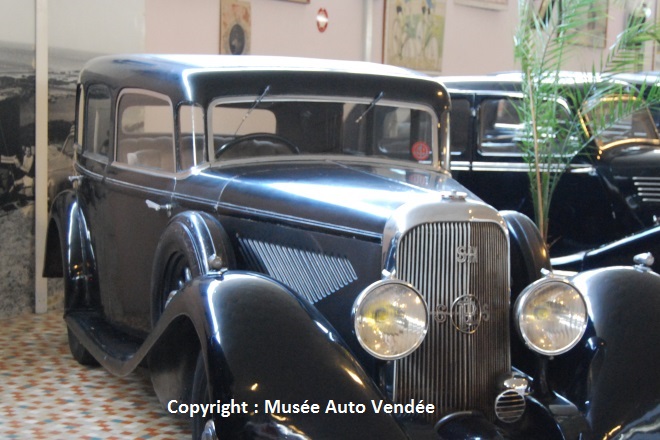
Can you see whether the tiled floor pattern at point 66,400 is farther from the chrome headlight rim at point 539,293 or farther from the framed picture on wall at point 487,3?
the framed picture on wall at point 487,3

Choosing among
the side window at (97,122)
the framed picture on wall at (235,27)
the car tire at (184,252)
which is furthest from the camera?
the framed picture on wall at (235,27)

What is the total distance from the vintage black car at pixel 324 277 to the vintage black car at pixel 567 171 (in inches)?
96.3

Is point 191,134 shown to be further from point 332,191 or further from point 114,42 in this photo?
point 114,42

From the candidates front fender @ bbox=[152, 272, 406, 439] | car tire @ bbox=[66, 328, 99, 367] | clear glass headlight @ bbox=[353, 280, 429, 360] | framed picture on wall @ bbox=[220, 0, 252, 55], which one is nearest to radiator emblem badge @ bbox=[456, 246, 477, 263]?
clear glass headlight @ bbox=[353, 280, 429, 360]

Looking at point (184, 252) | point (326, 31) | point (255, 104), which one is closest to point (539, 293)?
point (184, 252)

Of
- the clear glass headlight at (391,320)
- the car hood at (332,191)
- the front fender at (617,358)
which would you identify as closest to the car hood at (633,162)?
the car hood at (332,191)

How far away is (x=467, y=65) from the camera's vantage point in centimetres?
973

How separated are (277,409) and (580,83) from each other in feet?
15.6

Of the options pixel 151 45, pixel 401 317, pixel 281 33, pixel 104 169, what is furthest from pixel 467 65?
pixel 401 317

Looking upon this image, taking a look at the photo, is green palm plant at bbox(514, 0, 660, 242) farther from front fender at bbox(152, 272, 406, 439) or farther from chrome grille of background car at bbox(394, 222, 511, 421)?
front fender at bbox(152, 272, 406, 439)

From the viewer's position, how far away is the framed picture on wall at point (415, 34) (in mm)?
8281

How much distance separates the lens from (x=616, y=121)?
6246 mm

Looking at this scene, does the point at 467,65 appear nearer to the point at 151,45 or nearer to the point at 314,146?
the point at 151,45

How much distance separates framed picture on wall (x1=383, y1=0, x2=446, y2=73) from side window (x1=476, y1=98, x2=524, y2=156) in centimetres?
192
